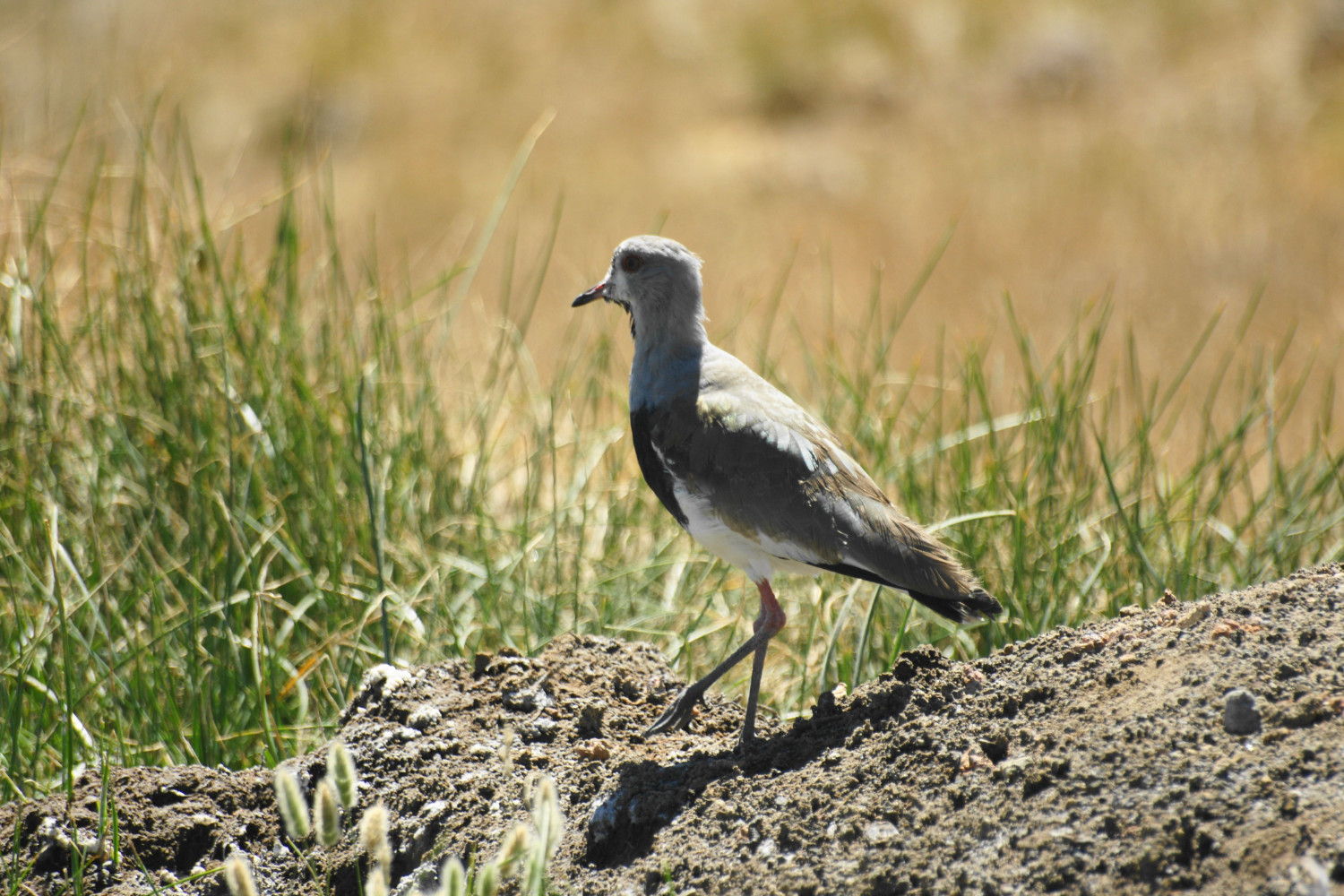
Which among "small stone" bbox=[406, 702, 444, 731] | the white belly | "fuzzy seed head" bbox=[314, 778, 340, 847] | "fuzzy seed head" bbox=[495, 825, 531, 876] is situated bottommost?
"small stone" bbox=[406, 702, 444, 731]

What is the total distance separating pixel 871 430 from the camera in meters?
4.28

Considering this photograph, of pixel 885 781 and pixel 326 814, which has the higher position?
pixel 326 814

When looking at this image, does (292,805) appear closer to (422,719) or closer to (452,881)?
(452,881)

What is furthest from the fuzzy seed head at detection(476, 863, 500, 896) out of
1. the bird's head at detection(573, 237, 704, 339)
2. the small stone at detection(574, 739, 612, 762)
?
the bird's head at detection(573, 237, 704, 339)

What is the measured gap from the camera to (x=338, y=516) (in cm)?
389

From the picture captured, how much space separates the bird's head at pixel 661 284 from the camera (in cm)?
301

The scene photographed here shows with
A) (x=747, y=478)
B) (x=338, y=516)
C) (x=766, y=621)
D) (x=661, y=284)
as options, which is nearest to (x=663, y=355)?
(x=661, y=284)

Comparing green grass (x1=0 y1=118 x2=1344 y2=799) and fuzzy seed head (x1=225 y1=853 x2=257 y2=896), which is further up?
fuzzy seed head (x1=225 y1=853 x2=257 y2=896)

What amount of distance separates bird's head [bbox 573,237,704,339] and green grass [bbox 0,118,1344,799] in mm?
975

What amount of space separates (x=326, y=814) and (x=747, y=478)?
136 centimetres

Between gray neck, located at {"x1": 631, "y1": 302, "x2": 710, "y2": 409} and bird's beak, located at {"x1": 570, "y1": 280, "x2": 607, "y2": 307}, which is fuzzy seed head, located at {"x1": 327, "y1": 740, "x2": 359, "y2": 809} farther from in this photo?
bird's beak, located at {"x1": 570, "y1": 280, "x2": 607, "y2": 307}

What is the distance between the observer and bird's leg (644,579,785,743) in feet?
8.86

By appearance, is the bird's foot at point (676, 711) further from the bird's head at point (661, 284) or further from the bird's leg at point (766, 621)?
the bird's head at point (661, 284)

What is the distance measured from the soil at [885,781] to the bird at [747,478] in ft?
0.61
